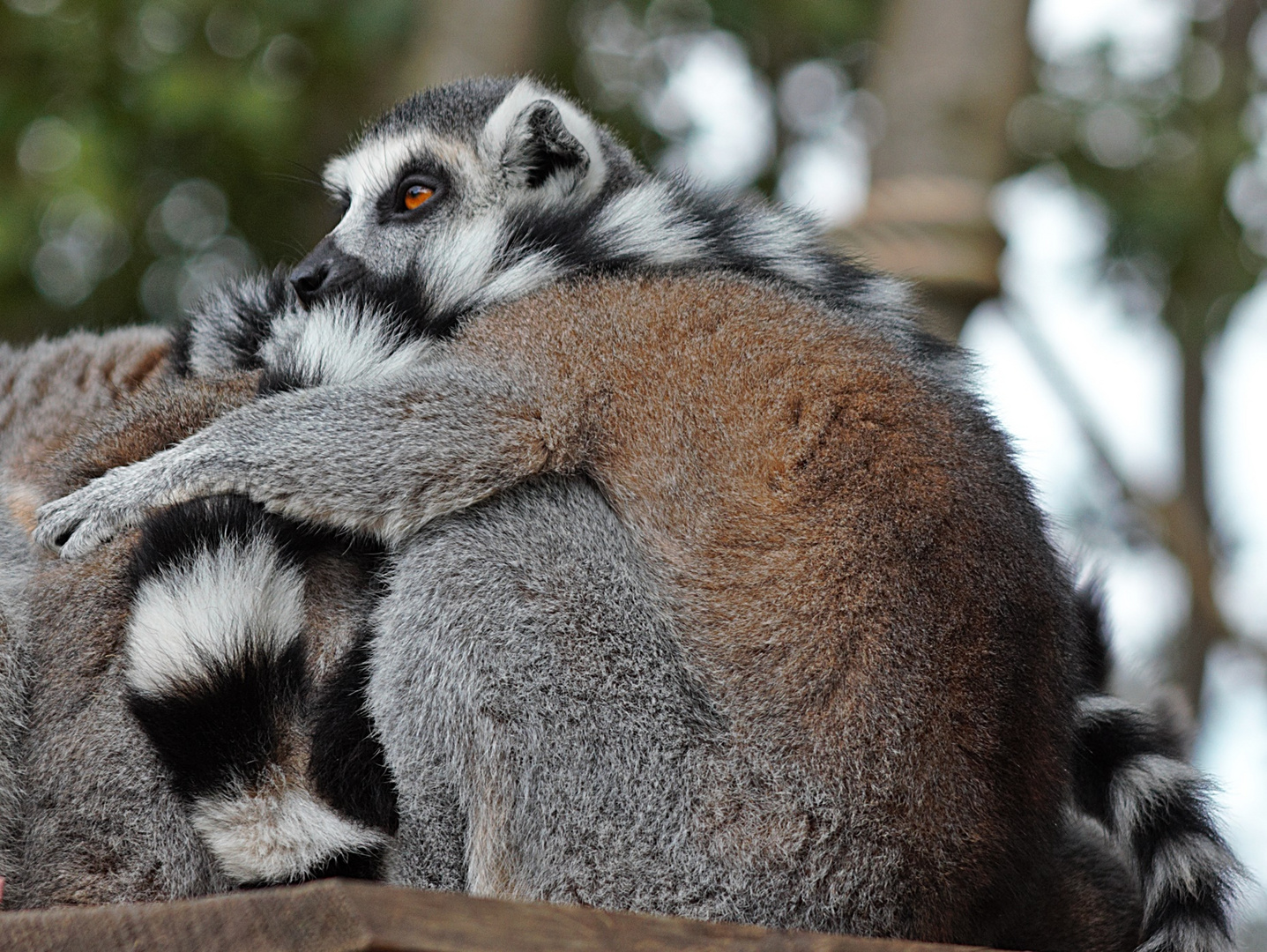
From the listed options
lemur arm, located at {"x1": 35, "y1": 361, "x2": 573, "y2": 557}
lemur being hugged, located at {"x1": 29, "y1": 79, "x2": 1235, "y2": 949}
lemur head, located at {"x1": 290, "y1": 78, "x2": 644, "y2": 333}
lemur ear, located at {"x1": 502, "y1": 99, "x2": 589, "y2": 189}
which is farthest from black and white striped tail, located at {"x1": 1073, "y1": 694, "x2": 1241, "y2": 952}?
lemur ear, located at {"x1": 502, "y1": 99, "x2": 589, "y2": 189}

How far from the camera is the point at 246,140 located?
596 cm

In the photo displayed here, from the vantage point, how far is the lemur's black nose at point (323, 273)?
3.38 m

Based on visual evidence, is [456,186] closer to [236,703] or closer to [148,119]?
[236,703]

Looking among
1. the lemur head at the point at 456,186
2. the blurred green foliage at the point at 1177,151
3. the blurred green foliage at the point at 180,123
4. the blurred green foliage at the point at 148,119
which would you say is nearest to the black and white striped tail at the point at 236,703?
the lemur head at the point at 456,186

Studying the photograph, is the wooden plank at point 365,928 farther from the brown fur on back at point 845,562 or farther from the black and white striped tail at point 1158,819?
the black and white striped tail at point 1158,819

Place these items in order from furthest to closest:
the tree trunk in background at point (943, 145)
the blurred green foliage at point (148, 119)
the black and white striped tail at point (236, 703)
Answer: the blurred green foliage at point (148, 119) < the tree trunk in background at point (943, 145) < the black and white striped tail at point (236, 703)

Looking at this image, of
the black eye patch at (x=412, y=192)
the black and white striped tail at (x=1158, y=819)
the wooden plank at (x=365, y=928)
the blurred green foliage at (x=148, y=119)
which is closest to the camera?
the wooden plank at (x=365, y=928)

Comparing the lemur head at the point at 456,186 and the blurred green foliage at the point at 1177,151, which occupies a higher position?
the blurred green foliage at the point at 1177,151

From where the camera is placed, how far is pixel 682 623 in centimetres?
248

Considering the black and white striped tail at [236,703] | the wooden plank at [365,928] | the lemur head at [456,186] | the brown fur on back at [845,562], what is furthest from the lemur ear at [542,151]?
the wooden plank at [365,928]

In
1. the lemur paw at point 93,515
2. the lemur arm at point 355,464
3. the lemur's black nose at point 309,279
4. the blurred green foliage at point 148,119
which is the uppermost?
the blurred green foliage at point 148,119

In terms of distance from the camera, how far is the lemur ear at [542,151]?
367cm

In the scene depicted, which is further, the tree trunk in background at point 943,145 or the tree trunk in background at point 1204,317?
the tree trunk in background at point 1204,317

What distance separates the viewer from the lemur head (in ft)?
10.8
